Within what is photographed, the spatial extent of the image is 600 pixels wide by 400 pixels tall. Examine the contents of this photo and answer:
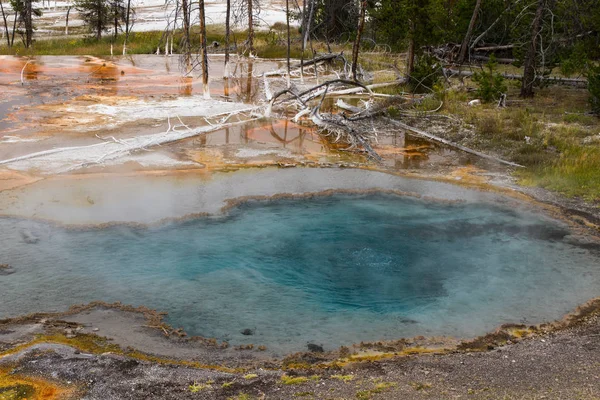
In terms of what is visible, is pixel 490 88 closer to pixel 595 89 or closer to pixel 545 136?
pixel 595 89

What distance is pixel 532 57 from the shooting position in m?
17.1

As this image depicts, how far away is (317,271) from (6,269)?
4225 mm

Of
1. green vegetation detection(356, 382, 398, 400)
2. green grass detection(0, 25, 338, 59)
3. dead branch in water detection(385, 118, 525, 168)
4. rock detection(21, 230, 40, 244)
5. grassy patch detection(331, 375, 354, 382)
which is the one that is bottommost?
grassy patch detection(331, 375, 354, 382)

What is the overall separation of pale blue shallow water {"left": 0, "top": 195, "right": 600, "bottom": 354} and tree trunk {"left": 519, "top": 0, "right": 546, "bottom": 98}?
26.7ft

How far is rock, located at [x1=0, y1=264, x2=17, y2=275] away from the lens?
26.1 ft

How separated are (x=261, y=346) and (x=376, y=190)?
18.5 feet

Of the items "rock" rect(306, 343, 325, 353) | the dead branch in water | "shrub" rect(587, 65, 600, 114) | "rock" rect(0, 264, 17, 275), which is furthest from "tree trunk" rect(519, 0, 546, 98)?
"rock" rect(0, 264, 17, 275)

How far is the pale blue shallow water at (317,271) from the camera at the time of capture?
716 centimetres

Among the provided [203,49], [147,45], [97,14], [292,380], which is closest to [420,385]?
[292,380]

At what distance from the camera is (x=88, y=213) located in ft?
32.2

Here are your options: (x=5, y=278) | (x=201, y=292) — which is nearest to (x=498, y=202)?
(x=201, y=292)

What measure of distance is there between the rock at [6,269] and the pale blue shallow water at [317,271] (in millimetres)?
87

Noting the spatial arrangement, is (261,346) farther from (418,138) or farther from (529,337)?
(418,138)

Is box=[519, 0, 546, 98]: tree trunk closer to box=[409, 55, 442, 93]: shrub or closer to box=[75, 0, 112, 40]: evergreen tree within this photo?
box=[409, 55, 442, 93]: shrub
